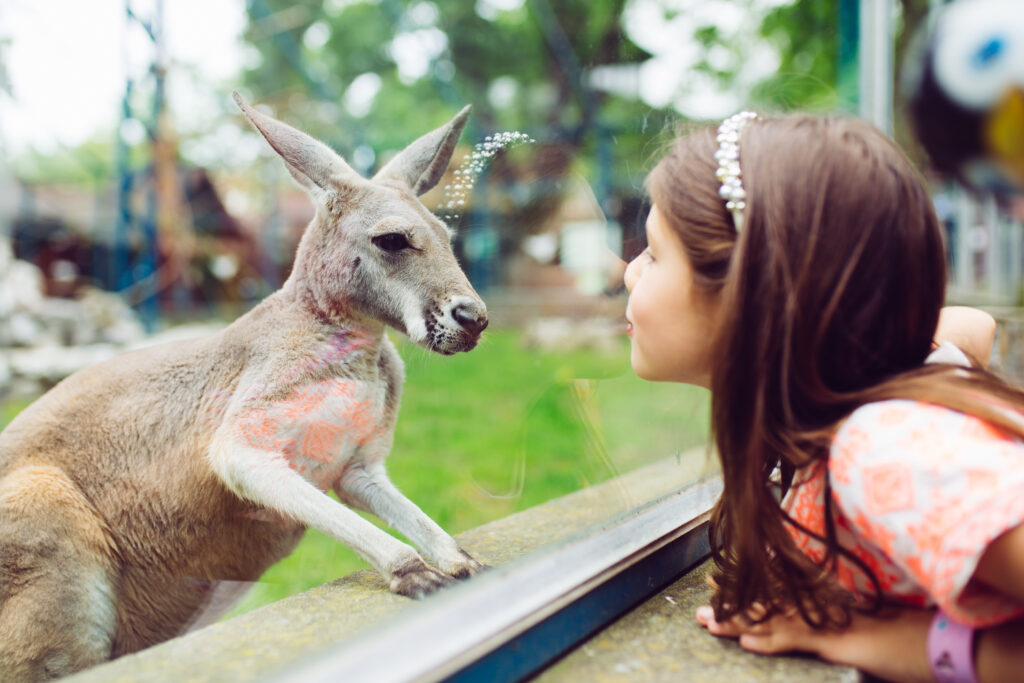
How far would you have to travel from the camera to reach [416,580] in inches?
44.7

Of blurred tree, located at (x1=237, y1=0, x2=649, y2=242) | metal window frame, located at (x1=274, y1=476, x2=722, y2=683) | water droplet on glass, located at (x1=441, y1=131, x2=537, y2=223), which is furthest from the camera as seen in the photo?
blurred tree, located at (x1=237, y1=0, x2=649, y2=242)

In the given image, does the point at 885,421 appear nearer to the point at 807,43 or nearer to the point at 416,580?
the point at 416,580

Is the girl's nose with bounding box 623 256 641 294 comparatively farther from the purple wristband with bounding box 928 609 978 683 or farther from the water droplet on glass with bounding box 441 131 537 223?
the purple wristband with bounding box 928 609 978 683

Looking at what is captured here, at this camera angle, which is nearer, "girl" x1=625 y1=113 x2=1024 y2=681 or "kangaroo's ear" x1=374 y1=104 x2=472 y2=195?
"girl" x1=625 y1=113 x2=1024 y2=681

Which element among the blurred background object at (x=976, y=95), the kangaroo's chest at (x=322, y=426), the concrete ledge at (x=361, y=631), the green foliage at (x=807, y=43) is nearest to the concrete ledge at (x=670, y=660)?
the concrete ledge at (x=361, y=631)

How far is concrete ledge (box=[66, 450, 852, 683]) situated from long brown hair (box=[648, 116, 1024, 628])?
0.14 m

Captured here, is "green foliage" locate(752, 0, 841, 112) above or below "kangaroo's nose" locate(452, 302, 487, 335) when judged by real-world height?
above

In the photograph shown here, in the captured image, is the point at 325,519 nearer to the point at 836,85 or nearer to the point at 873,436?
the point at 873,436

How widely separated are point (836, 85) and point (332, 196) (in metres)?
3.62

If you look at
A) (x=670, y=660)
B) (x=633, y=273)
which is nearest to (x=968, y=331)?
(x=633, y=273)

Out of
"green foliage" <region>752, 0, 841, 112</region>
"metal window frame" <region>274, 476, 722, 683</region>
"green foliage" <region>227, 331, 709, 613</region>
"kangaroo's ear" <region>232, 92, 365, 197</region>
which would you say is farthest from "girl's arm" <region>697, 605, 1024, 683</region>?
"green foliage" <region>752, 0, 841, 112</region>

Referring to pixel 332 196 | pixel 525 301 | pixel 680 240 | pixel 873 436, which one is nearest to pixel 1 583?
pixel 332 196

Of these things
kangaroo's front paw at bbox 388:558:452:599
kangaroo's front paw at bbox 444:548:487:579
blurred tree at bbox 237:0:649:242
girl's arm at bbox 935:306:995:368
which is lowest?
kangaroo's front paw at bbox 444:548:487:579

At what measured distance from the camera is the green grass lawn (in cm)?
138
